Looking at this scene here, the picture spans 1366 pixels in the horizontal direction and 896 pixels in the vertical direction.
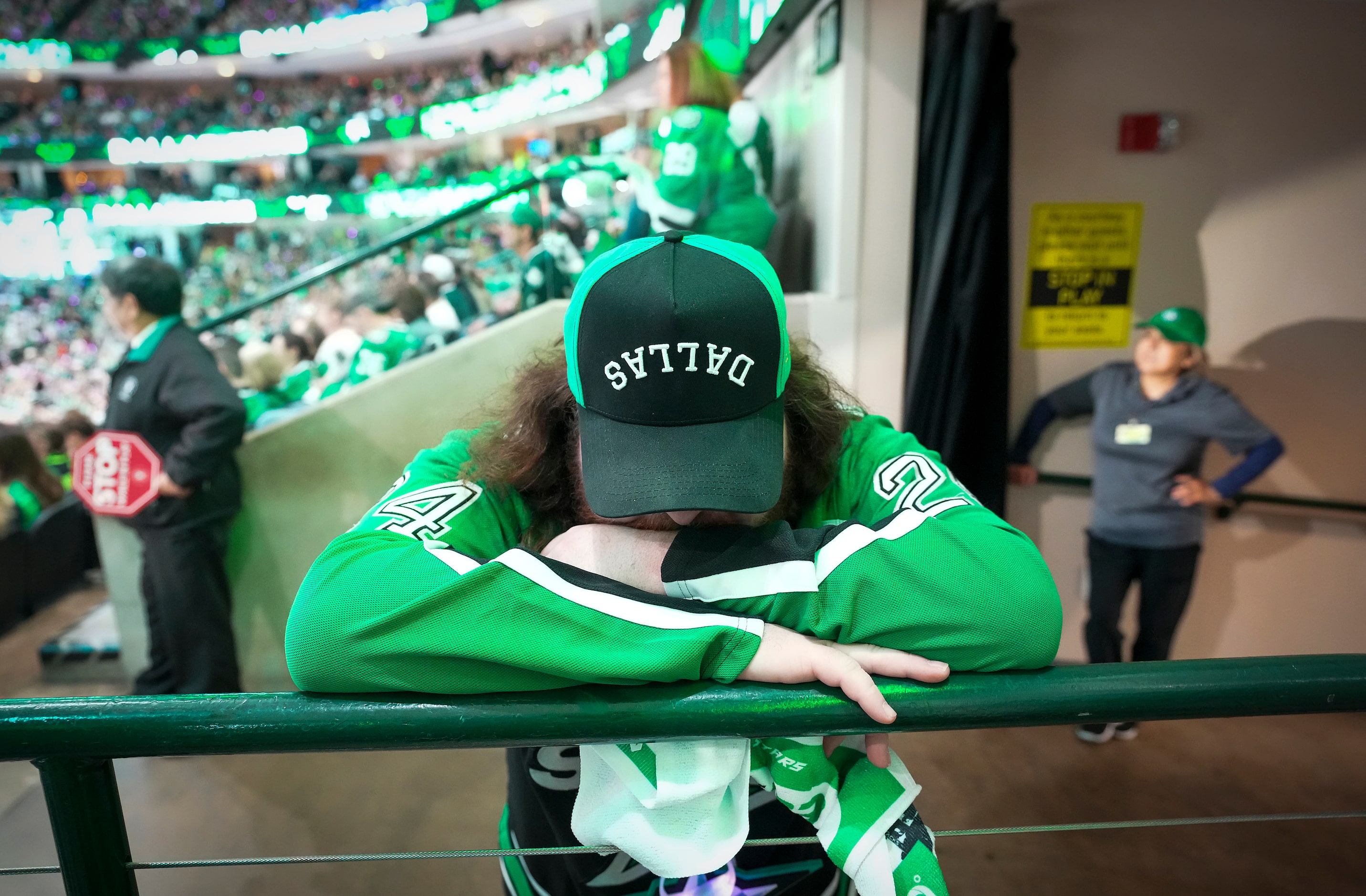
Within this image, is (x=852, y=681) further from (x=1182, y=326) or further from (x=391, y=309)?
(x=391, y=309)

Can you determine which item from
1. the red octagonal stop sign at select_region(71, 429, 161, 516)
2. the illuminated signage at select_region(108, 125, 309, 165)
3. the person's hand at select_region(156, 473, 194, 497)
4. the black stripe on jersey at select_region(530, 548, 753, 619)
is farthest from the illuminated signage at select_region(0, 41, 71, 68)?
the black stripe on jersey at select_region(530, 548, 753, 619)

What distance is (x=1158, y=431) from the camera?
7.87 ft

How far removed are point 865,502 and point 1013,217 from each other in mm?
1995

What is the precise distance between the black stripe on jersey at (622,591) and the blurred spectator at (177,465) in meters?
2.35

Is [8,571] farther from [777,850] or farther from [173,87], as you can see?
[173,87]

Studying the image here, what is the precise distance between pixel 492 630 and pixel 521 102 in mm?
9737

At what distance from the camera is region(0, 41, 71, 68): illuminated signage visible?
10359 mm

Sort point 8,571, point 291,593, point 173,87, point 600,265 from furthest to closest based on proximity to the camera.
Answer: point 173,87, point 8,571, point 291,593, point 600,265

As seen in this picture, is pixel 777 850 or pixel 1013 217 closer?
pixel 777 850

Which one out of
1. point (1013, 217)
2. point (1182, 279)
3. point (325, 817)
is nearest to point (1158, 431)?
point (1182, 279)

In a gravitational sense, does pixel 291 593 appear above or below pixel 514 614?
below

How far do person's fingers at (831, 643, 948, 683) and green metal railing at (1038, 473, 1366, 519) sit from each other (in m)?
2.36

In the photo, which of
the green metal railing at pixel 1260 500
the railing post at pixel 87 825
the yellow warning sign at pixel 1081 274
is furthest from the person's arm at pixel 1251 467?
the railing post at pixel 87 825

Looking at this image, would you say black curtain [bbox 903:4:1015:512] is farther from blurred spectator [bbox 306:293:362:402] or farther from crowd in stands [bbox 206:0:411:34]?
crowd in stands [bbox 206:0:411:34]
